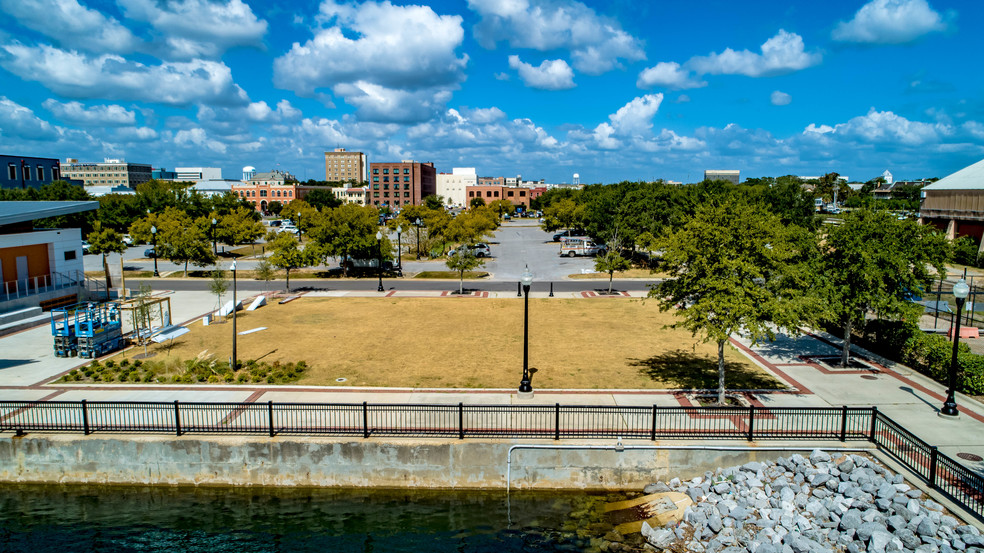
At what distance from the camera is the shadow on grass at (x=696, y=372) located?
64.6ft

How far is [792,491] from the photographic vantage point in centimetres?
1353

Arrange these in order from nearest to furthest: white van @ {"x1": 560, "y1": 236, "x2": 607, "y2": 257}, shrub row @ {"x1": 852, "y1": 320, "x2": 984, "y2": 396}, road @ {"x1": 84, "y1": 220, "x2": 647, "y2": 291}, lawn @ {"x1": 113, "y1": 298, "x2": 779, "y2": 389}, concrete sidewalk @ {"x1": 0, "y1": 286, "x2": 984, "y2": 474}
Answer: concrete sidewalk @ {"x1": 0, "y1": 286, "x2": 984, "y2": 474} < shrub row @ {"x1": 852, "y1": 320, "x2": 984, "y2": 396} < lawn @ {"x1": 113, "y1": 298, "x2": 779, "y2": 389} < road @ {"x1": 84, "y1": 220, "x2": 647, "y2": 291} < white van @ {"x1": 560, "y1": 236, "x2": 607, "y2": 257}

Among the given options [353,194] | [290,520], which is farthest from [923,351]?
[353,194]

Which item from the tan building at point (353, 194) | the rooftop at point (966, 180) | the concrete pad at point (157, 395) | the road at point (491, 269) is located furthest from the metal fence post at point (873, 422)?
the tan building at point (353, 194)

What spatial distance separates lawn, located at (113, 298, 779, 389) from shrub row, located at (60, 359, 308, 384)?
0.89 m

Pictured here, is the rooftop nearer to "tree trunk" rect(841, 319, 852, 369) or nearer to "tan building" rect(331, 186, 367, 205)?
"tree trunk" rect(841, 319, 852, 369)

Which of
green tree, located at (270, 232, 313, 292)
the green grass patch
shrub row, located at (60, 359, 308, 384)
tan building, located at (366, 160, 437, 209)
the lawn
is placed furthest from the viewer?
tan building, located at (366, 160, 437, 209)

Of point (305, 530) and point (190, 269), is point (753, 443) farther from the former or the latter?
point (190, 269)

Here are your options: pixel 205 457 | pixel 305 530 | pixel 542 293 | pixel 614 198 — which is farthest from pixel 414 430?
pixel 614 198

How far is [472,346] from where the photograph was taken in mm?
24703

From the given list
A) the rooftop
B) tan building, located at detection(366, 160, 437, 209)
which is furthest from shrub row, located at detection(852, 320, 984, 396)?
tan building, located at detection(366, 160, 437, 209)

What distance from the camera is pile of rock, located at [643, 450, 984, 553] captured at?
11438 mm

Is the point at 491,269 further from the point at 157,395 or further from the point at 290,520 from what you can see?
the point at 290,520

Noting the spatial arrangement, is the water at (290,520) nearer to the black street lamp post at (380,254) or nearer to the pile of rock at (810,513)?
the pile of rock at (810,513)
